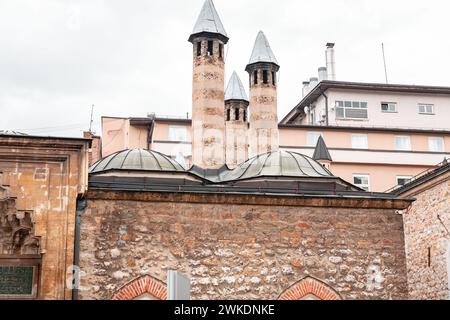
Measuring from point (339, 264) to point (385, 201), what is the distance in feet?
5.05

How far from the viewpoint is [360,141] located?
32.5 metres

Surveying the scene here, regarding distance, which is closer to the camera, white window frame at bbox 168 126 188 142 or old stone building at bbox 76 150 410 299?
old stone building at bbox 76 150 410 299

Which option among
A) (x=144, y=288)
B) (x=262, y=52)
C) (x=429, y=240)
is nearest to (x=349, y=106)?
(x=262, y=52)

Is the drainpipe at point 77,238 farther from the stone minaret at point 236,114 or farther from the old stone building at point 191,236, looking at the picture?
the stone minaret at point 236,114

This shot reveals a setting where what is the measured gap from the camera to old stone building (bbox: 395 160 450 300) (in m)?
14.4

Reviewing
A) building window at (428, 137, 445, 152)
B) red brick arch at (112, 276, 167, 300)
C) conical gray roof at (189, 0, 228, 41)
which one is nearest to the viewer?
red brick arch at (112, 276, 167, 300)

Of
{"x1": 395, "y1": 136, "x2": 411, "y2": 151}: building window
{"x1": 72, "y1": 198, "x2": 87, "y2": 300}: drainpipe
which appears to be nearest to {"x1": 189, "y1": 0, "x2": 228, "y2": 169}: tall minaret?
{"x1": 72, "y1": 198, "x2": 87, "y2": 300}: drainpipe

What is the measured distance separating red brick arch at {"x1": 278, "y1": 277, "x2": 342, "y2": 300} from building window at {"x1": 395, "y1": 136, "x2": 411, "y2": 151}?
20.6 metres

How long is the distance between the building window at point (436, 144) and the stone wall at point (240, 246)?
2017 cm

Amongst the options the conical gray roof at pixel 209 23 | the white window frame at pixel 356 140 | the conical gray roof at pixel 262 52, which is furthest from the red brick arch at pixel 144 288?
the white window frame at pixel 356 140

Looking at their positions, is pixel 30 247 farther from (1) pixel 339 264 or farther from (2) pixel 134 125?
(2) pixel 134 125

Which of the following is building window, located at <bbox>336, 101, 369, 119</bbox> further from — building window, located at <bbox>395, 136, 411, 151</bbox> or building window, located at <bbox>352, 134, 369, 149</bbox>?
building window, located at <bbox>395, 136, 411, 151</bbox>

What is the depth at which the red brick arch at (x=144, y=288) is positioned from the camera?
12.4 meters
